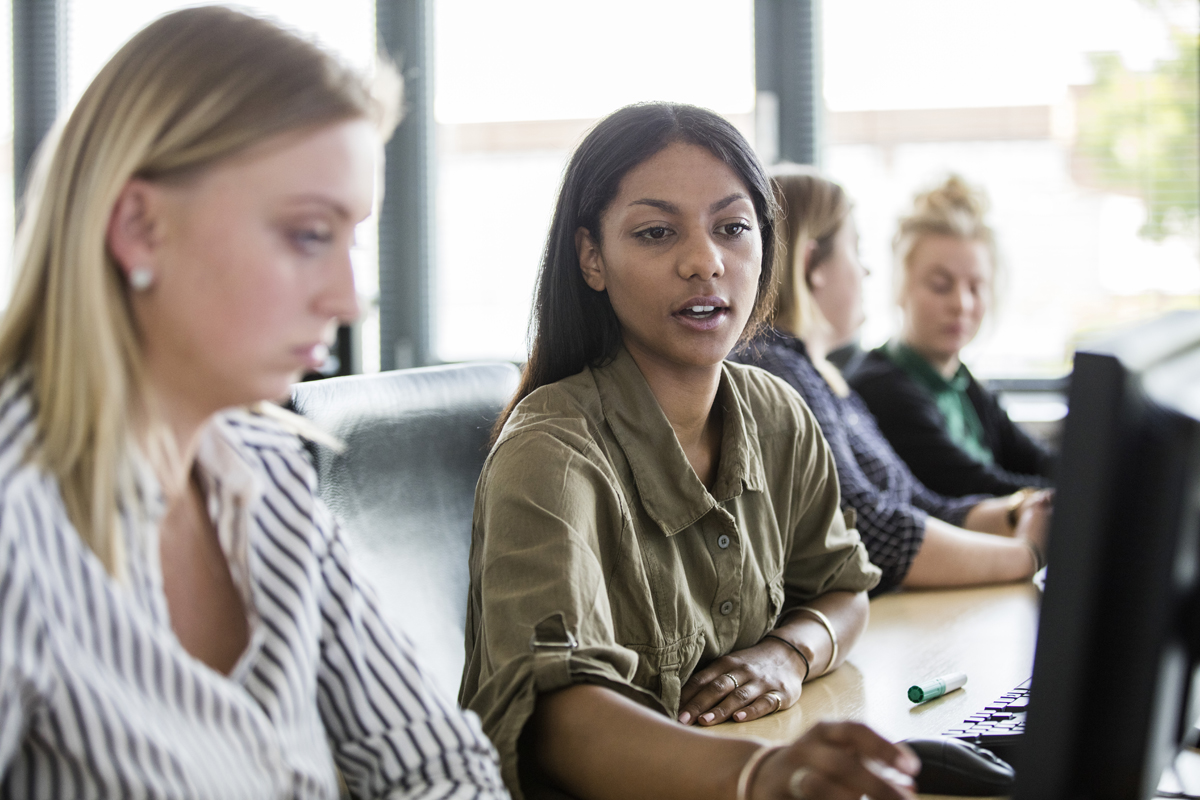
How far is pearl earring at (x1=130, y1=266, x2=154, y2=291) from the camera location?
690mm

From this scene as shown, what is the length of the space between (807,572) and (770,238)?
1.42 ft

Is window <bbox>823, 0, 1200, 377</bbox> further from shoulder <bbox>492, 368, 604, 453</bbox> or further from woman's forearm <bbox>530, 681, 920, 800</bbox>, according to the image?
woman's forearm <bbox>530, 681, 920, 800</bbox>

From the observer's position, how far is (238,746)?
2.40ft

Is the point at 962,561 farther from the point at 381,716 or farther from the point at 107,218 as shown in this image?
the point at 107,218

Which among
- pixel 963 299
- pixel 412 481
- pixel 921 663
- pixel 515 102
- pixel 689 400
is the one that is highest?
pixel 515 102

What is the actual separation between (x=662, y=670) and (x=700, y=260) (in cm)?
45

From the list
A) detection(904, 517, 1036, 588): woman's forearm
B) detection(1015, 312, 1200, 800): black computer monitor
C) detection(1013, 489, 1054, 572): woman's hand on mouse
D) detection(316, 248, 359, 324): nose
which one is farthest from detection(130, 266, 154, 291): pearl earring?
detection(1013, 489, 1054, 572): woman's hand on mouse

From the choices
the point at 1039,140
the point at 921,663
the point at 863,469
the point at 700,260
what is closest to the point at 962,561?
the point at 863,469

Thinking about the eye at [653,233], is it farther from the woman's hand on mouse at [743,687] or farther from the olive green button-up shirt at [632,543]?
the woman's hand on mouse at [743,687]

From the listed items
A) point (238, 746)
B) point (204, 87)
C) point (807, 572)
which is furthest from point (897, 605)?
point (204, 87)

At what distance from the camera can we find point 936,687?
1.20m

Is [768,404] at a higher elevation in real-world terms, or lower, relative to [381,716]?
higher

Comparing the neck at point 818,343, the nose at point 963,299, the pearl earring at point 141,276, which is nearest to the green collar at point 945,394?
the nose at point 963,299

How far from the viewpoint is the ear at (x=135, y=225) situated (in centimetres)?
69
